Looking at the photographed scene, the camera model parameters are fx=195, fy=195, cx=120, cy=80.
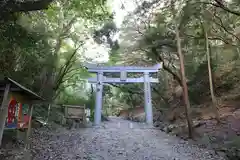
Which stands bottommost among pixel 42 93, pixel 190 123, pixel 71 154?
pixel 71 154

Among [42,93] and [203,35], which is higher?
[203,35]

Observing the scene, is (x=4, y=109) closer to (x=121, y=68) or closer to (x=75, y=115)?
(x=75, y=115)

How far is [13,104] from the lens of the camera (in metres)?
4.29

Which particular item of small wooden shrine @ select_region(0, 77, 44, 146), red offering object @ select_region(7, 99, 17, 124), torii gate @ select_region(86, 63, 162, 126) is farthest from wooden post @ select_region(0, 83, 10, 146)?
torii gate @ select_region(86, 63, 162, 126)

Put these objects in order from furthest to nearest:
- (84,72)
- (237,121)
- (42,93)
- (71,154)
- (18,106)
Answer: (84,72)
(42,93)
(237,121)
(71,154)
(18,106)

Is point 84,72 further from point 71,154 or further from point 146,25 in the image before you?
point 71,154

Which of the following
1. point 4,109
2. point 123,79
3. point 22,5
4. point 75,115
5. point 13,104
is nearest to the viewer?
point 4,109

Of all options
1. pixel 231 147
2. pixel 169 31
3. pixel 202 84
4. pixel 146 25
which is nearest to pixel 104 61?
pixel 146 25

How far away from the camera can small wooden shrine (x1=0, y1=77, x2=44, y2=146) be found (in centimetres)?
372

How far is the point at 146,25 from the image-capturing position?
1073cm

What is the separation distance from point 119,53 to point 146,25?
3828 mm

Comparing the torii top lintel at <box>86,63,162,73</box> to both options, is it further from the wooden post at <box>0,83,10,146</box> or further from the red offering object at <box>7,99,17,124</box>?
the wooden post at <box>0,83,10,146</box>

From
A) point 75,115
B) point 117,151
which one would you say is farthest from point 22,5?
point 75,115

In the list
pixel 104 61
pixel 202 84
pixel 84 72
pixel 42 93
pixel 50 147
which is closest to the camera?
pixel 50 147
